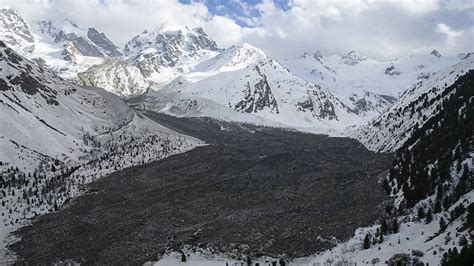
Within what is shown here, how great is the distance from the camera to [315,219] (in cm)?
5731

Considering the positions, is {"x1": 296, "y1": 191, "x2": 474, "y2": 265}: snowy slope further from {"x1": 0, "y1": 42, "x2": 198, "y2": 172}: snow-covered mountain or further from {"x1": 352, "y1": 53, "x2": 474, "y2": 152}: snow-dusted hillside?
{"x1": 0, "y1": 42, "x2": 198, "y2": 172}: snow-covered mountain

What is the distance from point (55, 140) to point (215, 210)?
190 feet

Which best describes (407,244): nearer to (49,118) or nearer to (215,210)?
(215,210)

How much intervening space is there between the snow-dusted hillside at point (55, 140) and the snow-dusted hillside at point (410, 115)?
41.5 meters

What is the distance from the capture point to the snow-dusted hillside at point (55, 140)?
7975cm

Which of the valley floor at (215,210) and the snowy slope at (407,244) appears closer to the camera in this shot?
the snowy slope at (407,244)

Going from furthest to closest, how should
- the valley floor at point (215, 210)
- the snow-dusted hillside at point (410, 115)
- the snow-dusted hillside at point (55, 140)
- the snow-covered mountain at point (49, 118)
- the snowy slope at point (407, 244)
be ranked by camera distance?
the snow-covered mountain at point (49, 118) → the snow-dusted hillside at point (410, 115) → the snow-dusted hillside at point (55, 140) → the valley floor at point (215, 210) → the snowy slope at point (407, 244)

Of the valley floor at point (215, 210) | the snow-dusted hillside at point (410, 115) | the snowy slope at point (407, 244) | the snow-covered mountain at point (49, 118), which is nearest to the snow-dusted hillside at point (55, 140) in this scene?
the snow-covered mountain at point (49, 118)

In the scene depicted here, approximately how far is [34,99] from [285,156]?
66.2m

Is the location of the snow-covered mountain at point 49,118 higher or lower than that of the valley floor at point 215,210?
higher

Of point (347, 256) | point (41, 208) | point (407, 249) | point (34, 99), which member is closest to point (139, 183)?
point (41, 208)

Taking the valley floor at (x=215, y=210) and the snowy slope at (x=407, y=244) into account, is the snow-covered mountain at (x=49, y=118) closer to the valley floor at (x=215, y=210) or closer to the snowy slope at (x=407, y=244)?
the valley floor at (x=215, y=210)

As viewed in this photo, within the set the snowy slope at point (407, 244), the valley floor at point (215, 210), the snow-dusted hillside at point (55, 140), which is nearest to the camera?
the snowy slope at point (407, 244)

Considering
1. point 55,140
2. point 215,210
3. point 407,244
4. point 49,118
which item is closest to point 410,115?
point 215,210
